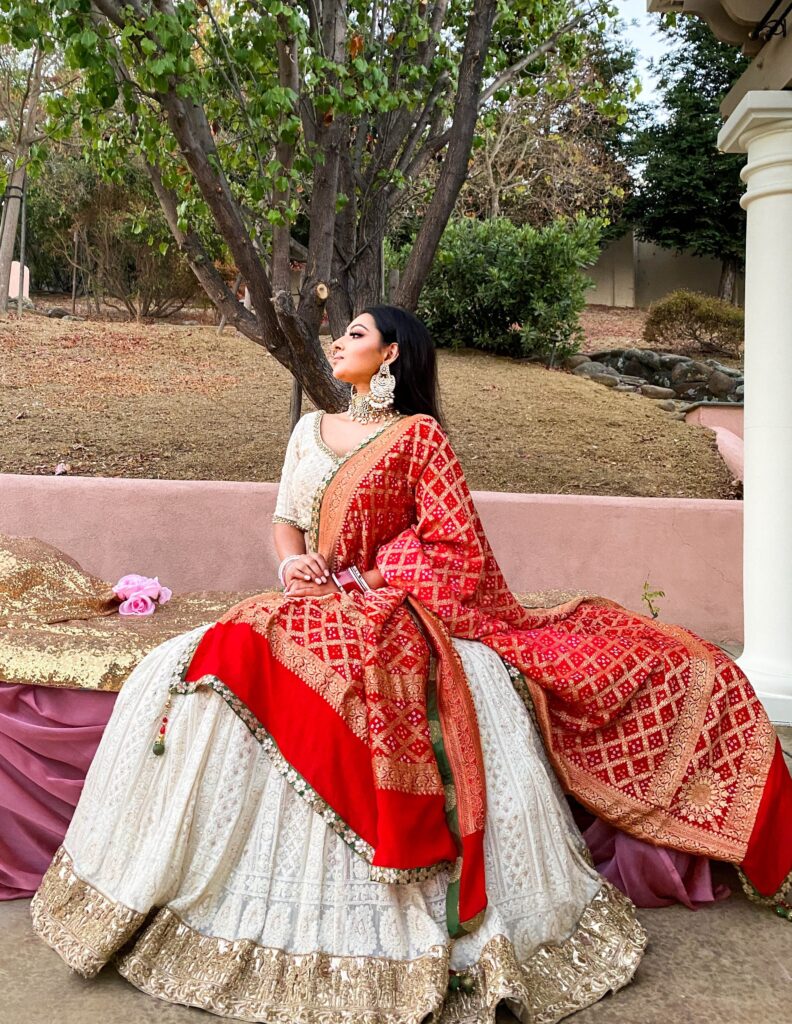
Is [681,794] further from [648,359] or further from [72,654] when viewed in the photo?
→ [648,359]

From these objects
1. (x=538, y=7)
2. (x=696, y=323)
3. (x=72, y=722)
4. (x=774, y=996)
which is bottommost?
(x=774, y=996)

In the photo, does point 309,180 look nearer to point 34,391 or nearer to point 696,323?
point 34,391

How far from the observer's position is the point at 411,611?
8.52 ft

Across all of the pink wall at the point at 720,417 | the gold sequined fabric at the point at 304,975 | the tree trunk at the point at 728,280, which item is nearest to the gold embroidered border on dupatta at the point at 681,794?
the gold sequined fabric at the point at 304,975

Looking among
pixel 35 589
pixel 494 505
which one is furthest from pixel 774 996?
pixel 494 505

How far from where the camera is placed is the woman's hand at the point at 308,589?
270cm

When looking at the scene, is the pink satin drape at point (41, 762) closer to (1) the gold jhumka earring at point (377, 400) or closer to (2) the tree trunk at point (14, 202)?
(1) the gold jhumka earring at point (377, 400)

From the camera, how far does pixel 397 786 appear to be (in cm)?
219

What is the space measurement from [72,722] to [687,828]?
5.56 ft

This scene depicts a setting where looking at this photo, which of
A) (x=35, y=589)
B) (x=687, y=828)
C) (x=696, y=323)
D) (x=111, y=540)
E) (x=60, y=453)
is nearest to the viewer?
(x=687, y=828)

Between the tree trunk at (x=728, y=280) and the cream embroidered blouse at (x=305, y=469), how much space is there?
51.6 ft

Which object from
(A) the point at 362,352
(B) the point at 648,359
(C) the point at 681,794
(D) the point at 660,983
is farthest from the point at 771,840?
(B) the point at 648,359

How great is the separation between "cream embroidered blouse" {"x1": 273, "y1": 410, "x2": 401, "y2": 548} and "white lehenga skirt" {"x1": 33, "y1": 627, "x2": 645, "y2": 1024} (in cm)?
70

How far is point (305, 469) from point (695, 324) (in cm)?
1041
